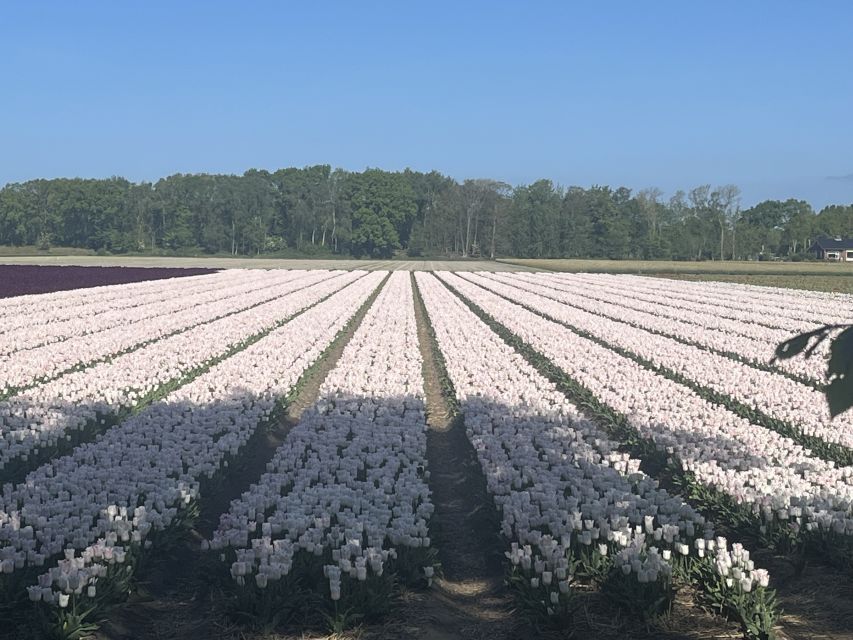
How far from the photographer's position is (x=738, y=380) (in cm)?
1402

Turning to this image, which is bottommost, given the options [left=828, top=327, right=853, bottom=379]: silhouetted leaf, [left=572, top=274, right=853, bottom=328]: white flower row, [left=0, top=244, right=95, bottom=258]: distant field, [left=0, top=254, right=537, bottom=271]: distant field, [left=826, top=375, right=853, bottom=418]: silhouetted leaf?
[left=572, top=274, right=853, bottom=328]: white flower row

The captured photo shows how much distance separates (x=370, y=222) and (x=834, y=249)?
67801 mm

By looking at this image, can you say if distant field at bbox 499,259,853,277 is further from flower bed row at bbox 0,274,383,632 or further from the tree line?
flower bed row at bbox 0,274,383,632

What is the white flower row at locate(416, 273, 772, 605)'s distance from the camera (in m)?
5.98

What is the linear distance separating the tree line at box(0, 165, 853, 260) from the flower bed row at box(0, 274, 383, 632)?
350ft

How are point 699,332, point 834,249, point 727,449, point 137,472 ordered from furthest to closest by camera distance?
point 834,249 → point 699,332 → point 727,449 → point 137,472

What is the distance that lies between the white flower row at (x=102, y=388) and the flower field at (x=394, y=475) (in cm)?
6

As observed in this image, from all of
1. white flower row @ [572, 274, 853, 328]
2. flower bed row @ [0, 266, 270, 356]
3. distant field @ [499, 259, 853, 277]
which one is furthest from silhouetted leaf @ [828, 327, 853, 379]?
distant field @ [499, 259, 853, 277]

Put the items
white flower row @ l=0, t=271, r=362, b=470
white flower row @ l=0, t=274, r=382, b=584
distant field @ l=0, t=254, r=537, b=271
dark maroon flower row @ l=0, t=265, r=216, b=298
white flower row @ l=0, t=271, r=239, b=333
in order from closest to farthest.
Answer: white flower row @ l=0, t=274, r=382, b=584 → white flower row @ l=0, t=271, r=362, b=470 → white flower row @ l=0, t=271, r=239, b=333 → dark maroon flower row @ l=0, t=265, r=216, b=298 → distant field @ l=0, t=254, r=537, b=271

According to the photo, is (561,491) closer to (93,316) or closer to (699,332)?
(699,332)

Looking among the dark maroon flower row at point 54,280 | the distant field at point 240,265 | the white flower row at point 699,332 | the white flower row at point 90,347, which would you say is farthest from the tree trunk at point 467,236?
the white flower row at point 90,347


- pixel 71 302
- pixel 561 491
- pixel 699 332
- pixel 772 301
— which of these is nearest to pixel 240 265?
pixel 71 302

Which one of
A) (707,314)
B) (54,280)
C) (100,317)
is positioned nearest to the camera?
(100,317)

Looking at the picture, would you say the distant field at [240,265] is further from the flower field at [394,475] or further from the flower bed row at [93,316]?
the flower field at [394,475]
